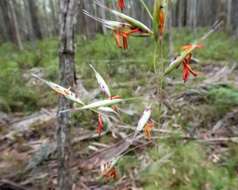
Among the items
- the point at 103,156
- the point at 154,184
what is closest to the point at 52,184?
the point at 103,156

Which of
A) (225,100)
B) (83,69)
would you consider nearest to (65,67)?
(225,100)

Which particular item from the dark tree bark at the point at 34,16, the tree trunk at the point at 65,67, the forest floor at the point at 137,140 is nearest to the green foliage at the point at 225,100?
the forest floor at the point at 137,140

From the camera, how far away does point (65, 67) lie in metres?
2.35

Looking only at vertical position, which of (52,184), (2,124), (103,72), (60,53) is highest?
(60,53)

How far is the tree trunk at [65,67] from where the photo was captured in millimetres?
2268

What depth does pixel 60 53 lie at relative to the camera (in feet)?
7.65

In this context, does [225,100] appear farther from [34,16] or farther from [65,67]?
[34,16]

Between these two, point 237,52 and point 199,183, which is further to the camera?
point 237,52

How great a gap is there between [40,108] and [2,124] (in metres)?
0.75

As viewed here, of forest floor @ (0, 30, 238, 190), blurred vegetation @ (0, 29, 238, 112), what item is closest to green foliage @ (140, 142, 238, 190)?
forest floor @ (0, 30, 238, 190)

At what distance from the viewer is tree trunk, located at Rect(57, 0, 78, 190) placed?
227cm

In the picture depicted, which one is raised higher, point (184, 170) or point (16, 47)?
point (16, 47)

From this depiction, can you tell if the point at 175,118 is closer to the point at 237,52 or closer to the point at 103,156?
the point at 103,156

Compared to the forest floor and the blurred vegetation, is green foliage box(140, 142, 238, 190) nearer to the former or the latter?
the forest floor
